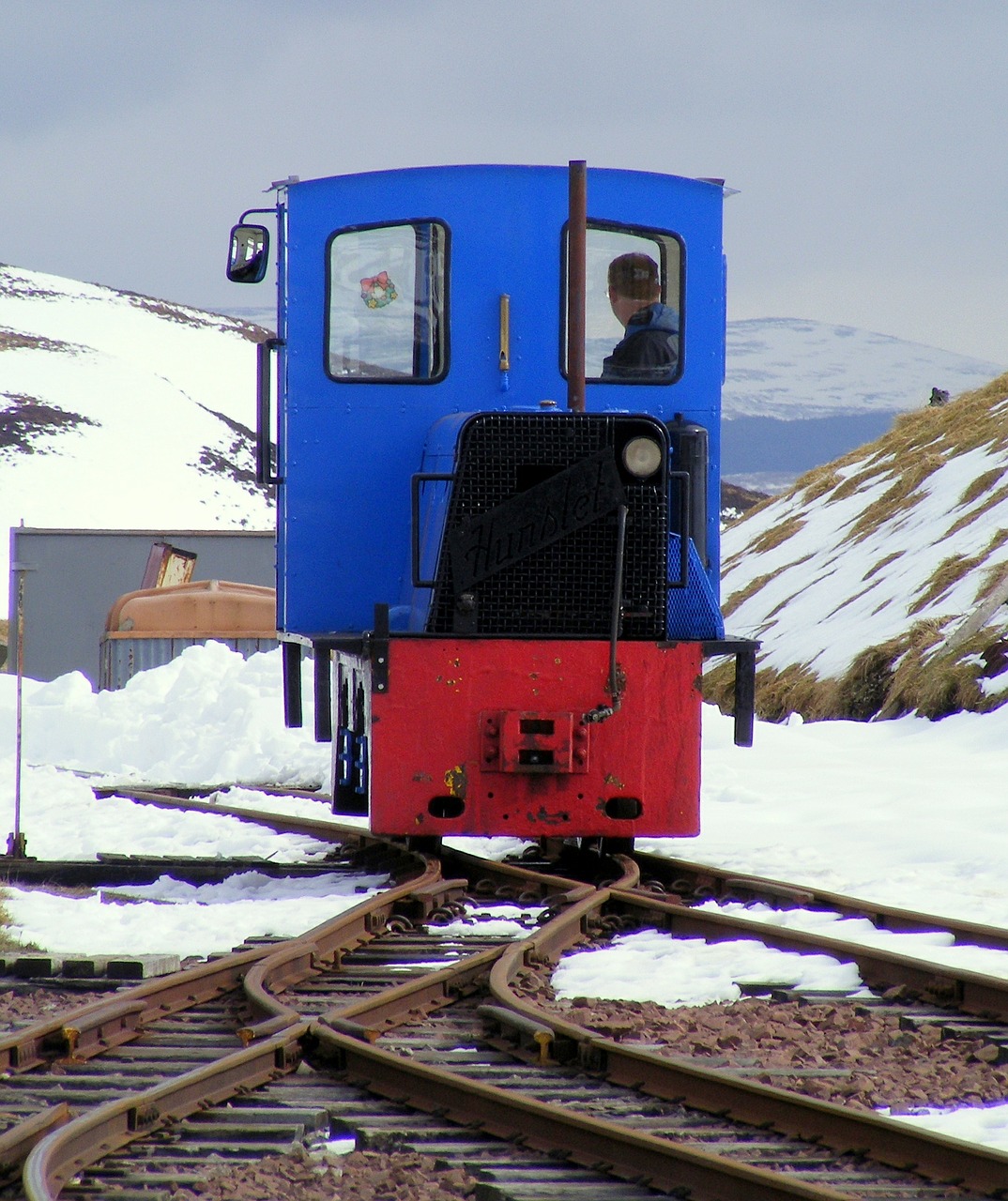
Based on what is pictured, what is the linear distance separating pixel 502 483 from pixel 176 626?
16.0m

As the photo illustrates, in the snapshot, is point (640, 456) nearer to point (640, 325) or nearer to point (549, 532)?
point (549, 532)

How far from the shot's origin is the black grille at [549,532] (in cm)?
748

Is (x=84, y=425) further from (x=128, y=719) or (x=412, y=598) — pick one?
(x=412, y=598)

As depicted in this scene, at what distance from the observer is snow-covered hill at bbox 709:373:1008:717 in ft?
48.7

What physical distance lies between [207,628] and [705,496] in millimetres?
15512

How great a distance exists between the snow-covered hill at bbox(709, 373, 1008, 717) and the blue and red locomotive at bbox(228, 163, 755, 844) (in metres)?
6.14

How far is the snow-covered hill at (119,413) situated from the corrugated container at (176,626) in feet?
103

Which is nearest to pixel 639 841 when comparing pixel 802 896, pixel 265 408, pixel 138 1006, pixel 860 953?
pixel 802 896

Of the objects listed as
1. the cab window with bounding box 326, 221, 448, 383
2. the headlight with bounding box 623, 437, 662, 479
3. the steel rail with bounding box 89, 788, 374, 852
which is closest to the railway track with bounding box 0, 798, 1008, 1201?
the headlight with bounding box 623, 437, 662, 479

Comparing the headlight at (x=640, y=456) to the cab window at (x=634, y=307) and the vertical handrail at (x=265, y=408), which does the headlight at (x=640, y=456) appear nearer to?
the cab window at (x=634, y=307)

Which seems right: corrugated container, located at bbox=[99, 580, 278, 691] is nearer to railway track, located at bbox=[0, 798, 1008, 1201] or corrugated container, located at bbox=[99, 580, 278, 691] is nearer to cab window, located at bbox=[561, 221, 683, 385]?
cab window, located at bbox=[561, 221, 683, 385]

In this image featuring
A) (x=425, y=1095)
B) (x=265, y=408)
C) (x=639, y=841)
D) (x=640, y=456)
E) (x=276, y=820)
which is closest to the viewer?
(x=425, y=1095)

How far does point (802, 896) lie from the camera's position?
6926 mm

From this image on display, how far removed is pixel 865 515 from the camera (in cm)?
2336
